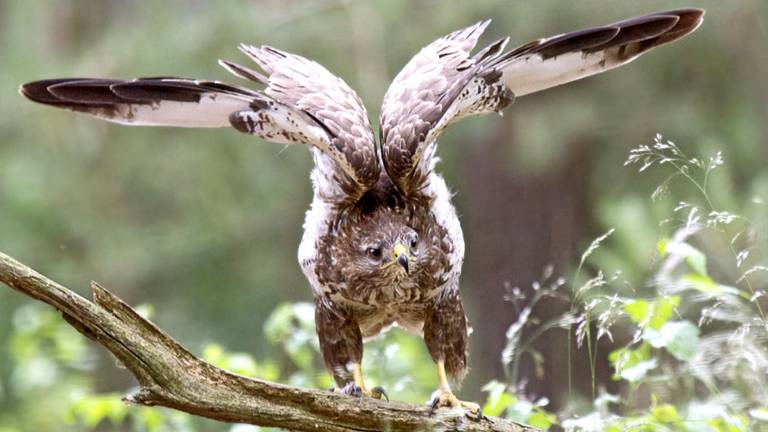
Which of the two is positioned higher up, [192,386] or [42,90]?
[42,90]

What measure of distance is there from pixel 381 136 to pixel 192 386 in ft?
4.58

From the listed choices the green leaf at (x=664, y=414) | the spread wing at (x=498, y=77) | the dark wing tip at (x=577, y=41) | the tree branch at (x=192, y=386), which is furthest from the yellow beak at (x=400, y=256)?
the green leaf at (x=664, y=414)

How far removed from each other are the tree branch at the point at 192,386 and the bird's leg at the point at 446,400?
19 centimetres

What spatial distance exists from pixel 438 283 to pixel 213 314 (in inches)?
255

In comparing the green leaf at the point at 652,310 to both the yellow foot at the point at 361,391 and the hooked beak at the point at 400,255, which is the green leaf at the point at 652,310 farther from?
the yellow foot at the point at 361,391

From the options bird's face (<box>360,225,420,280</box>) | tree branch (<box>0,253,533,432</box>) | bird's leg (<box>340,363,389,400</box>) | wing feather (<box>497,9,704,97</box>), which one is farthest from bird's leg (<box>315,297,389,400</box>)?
wing feather (<box>497,9,704,97</box>)

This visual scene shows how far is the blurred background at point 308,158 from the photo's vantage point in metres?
9.33

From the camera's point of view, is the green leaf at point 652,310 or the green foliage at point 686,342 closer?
the green foliage at point 686,342

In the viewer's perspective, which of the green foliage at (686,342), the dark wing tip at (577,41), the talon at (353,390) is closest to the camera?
the green foliage at (686,342)

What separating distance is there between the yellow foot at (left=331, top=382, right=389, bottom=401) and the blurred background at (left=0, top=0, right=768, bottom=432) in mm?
3994

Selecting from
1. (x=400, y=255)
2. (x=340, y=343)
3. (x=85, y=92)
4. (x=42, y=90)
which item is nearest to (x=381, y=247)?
(x=400, y=255)

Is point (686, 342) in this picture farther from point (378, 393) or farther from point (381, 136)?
point (381, 136)

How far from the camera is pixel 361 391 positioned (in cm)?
475

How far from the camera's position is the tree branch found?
3686mm
